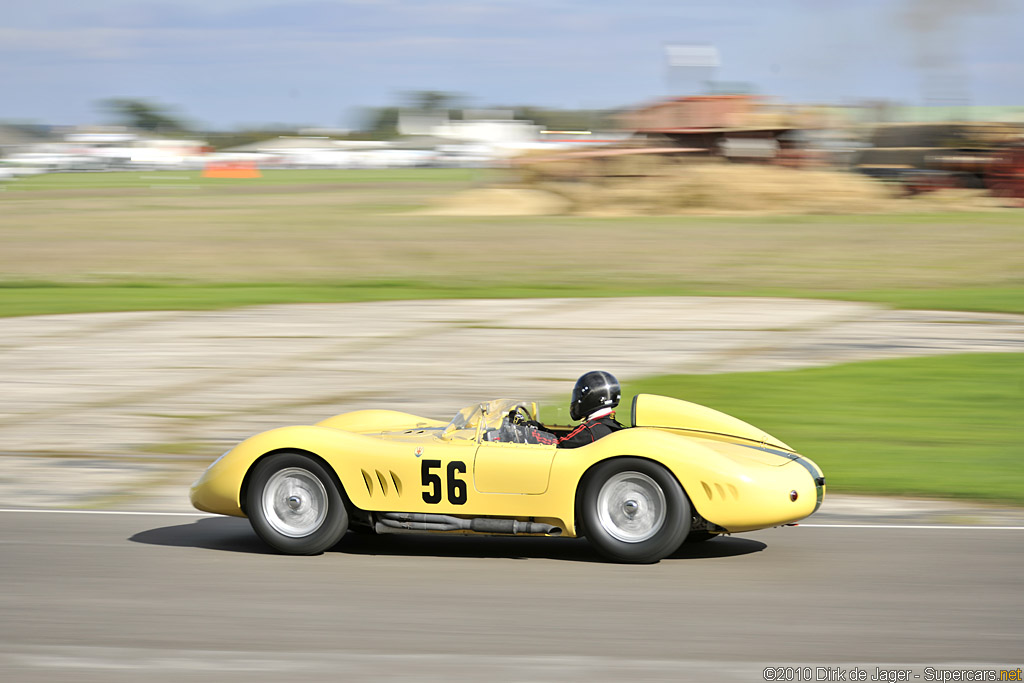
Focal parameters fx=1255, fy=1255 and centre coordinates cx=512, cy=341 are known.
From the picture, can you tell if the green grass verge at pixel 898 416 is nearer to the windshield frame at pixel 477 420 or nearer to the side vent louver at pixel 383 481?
the windshield frame at pixel 477 420

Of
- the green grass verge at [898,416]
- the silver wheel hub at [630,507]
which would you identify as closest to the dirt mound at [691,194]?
the green grass verge at [898,416]

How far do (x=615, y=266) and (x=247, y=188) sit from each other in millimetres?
39873

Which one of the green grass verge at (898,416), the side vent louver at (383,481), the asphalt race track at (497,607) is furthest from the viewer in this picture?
the green grass verge at (898,416)

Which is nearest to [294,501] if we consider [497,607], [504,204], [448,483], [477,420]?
[448,483]

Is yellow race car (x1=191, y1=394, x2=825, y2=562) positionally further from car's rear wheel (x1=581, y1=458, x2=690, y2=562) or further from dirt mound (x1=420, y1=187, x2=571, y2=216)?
dirt mound (x1=420, y1=187, x2=571, y2=216)

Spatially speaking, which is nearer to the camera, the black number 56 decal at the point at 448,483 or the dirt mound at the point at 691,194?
the black number 56 decal at the point at 448,483

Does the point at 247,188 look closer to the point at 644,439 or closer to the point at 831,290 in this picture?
the point at 831,290

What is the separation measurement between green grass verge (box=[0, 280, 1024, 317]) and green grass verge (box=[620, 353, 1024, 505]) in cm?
643

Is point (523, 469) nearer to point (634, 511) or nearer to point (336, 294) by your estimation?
point (634, 511)

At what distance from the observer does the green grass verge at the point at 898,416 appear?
8680 millimetres

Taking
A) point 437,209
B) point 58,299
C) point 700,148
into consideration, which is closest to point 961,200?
point 700,148

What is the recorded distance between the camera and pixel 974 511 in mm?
7703

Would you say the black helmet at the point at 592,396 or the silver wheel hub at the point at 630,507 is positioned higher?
the black helmet at the point at 592,396

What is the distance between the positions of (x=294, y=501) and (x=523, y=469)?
4.01ft
